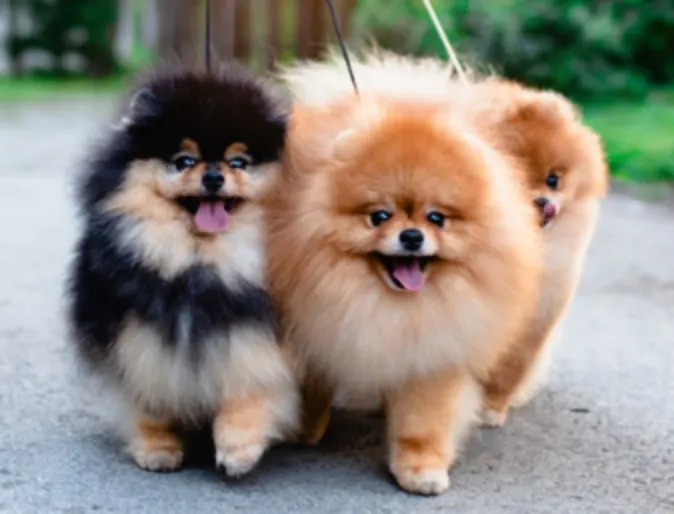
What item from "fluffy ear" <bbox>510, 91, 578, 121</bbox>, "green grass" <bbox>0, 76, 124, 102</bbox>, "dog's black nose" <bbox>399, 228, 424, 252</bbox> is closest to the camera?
"dog's black nose" <bbox>399, 228, 424, 252</bbox>

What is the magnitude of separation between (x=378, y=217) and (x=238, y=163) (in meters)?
0.34

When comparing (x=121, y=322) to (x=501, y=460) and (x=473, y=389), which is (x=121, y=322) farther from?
(x=501, y=460)

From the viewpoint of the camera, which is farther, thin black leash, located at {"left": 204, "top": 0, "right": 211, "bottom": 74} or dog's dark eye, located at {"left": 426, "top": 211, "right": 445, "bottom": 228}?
thin black leash, located at {"left": 204, "top": 0, "right": 211, "bottom": 74}

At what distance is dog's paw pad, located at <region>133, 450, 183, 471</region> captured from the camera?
2.40 metres

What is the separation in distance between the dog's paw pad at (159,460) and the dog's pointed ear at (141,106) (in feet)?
2.53

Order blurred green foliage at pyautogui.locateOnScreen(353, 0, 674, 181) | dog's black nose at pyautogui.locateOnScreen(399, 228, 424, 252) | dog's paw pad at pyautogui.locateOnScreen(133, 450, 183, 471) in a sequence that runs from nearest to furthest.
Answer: dog's black nose at pyautogui.locateOnScreen(399, 228, 424, 252), dog's paw pad at pyautogui.locateOnScreen(133, 450, 183, 471), blurred green foliage at pyautogui.locateOnScreen(353, 0, 674, 181)

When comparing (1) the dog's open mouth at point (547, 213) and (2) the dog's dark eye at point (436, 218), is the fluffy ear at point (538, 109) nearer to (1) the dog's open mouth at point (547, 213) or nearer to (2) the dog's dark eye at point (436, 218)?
(1) the dog's open mouth at point (547, 213)

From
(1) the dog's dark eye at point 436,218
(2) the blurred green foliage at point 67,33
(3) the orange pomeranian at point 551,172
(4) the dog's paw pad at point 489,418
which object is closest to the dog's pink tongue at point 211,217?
(1) the dog's dark eye at point 436,218

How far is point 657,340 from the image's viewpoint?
3.77 m

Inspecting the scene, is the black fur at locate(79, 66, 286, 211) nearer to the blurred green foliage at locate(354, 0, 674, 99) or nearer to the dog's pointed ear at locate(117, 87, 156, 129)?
the dog's pointed ear at locate(117, 87, 156, 129)

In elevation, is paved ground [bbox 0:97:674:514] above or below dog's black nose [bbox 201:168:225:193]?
below

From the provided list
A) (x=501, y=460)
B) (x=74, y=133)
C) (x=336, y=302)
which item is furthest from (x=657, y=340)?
(x=74, y=133)

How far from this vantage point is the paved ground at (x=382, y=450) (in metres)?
2.28

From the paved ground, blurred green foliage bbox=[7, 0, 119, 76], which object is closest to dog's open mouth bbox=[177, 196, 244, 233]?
the paved ground
